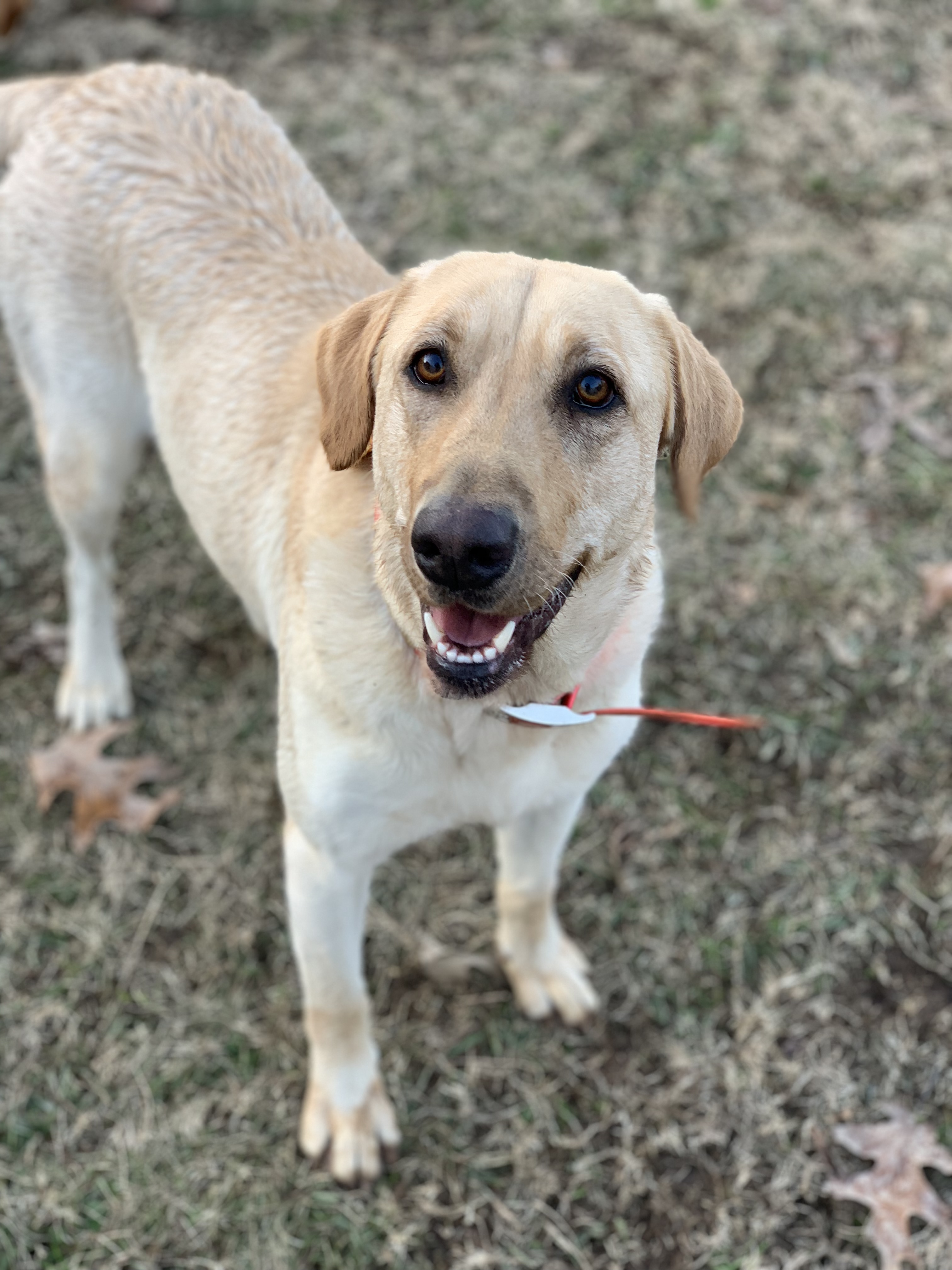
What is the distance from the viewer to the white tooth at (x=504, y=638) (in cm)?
203

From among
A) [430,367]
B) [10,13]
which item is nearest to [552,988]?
[430,367]

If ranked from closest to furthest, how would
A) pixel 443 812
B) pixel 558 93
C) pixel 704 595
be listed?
1. pixel 443 812
2. pixel 704 595
3. pixel 558 93

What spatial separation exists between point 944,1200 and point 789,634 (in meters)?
1.92

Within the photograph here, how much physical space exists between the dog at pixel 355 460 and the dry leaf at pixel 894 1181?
2.70ft

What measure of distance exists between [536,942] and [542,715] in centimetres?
122

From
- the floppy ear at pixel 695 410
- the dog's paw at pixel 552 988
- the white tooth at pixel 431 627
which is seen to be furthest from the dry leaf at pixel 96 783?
the floppy ear at pixel 695 410

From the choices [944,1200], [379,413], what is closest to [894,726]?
[944,1200]

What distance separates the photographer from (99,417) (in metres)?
3.29

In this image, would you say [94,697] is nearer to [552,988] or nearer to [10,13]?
[552,988]

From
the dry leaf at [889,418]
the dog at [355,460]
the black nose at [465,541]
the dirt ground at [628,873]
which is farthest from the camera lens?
Answer: the dry leaf at [889,418]

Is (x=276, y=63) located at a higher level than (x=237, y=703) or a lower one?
higher

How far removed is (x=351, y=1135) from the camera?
2.92 m

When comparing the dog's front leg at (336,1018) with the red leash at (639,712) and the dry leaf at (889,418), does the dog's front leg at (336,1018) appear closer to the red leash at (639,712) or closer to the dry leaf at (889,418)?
the red leash at (639,712)

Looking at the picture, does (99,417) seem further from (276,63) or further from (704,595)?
(276,63)
